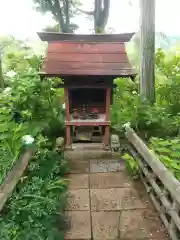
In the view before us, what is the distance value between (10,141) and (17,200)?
1.20 meters

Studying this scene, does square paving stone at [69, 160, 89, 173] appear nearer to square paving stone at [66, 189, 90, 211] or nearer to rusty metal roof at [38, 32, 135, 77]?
square paving stone at [66, 189, 90, 211]

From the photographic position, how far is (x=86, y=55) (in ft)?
15.6

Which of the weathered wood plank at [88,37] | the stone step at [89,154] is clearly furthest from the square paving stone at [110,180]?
the weathered wood plank at [88,37]

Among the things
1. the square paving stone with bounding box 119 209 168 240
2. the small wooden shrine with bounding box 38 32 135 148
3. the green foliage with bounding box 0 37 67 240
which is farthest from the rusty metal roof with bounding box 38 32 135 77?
the square paving stone with bounding box 119 209 168 240

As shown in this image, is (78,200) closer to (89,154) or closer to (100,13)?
(89,154)

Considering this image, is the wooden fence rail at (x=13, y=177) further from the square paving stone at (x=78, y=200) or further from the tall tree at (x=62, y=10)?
the tall tree at (x=62, y=10)

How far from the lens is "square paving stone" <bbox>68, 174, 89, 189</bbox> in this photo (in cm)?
411

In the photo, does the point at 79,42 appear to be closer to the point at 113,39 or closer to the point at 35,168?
the point at 113,39

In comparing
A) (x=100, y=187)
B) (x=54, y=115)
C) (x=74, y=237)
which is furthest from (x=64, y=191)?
(x=54, y=115)

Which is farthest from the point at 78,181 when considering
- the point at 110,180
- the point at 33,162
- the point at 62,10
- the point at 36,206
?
the point at 62,10

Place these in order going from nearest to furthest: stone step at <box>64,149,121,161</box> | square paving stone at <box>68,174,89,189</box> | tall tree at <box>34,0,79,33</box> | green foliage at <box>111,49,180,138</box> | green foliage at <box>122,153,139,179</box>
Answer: square paving stone at <box>68,174,89,189</box>
green foliage at <box>122,153,139,179</box>
stone step at <box>64,149,121,161</box>
green foliage at <box>111,49,180,138</box>
tall tree at <box>34,0,79,33</box>

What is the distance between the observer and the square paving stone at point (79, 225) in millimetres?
2990

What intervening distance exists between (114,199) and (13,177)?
144 cm

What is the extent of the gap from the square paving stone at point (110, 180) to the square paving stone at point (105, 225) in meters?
0.74
